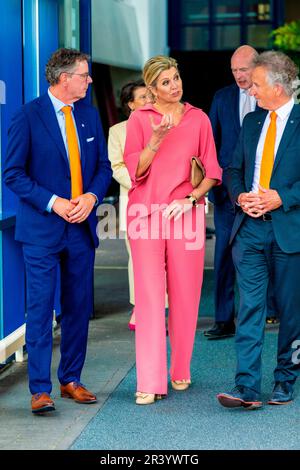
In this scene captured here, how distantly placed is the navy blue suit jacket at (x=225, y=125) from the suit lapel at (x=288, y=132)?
Result: 1862 mm

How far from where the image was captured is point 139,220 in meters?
6.00

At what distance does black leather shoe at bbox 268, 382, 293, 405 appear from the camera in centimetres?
591

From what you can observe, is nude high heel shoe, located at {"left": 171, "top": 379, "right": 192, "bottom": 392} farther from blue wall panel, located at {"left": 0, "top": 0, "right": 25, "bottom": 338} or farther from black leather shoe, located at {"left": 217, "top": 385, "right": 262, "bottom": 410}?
blue wall panel, located at {"left": 0, "top": 0, "right": 25, "bottom": 338}

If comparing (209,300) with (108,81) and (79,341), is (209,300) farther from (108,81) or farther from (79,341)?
(108,81)

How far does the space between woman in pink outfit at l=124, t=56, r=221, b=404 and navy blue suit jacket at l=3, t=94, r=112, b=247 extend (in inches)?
11.9

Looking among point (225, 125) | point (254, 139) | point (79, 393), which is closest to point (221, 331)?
point (225, 125)

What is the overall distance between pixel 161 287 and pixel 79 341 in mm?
558

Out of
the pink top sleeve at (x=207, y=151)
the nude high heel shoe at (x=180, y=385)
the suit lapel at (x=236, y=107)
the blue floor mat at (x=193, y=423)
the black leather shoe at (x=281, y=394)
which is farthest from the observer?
the suit lapel at (x=236, y=107)

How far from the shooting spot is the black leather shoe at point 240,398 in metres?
5.68

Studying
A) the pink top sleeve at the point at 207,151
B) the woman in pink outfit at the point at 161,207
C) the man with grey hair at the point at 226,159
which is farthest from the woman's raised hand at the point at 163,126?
the man with grey hair at the point at 226,159

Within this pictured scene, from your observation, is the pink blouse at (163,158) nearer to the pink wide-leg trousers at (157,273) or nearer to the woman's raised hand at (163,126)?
the pink wide-leg trousers at (157,273)

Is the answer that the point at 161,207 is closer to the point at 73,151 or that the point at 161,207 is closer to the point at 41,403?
the point at 73,151

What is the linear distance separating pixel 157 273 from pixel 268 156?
0.93 metres
